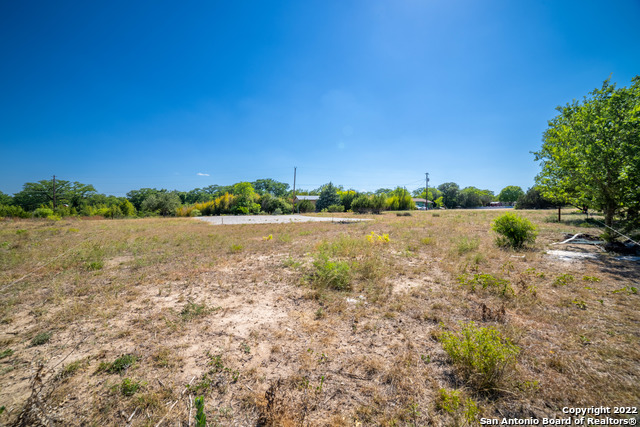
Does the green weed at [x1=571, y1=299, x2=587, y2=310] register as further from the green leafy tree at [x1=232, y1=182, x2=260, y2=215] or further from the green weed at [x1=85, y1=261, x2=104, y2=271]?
the green leafy tree at [x1=232, y1=182, x2=260, y2=215]

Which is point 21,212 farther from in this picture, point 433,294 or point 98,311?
point 433,294

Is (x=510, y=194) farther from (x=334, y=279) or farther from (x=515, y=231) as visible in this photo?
(x=334, y=279)

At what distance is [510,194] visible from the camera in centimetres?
8894

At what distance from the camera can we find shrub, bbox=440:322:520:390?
2203mm

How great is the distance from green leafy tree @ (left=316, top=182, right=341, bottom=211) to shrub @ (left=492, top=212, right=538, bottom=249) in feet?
124

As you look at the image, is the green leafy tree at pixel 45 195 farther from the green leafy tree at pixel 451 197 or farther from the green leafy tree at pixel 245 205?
the green leafy tree at pixel 451 197

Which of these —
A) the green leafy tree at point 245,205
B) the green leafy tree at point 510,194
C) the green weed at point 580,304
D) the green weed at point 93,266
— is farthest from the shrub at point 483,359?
the green leafy tree at point 510,194

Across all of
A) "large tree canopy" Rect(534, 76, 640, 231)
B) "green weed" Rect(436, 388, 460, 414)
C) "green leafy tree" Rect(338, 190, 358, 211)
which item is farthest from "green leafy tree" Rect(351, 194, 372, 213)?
"green weed" Rect(436, 388, 460, 414)

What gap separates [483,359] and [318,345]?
6.29 feet

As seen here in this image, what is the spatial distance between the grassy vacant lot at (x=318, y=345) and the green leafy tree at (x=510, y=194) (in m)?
110

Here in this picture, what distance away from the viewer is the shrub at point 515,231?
7.91 m

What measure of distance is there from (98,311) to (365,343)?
15.4 feet

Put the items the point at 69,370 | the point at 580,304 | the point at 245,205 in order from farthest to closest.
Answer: the point at 245,205 → the point at 580,304 → the point at 69,370

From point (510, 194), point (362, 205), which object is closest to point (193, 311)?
point (362, 205)
